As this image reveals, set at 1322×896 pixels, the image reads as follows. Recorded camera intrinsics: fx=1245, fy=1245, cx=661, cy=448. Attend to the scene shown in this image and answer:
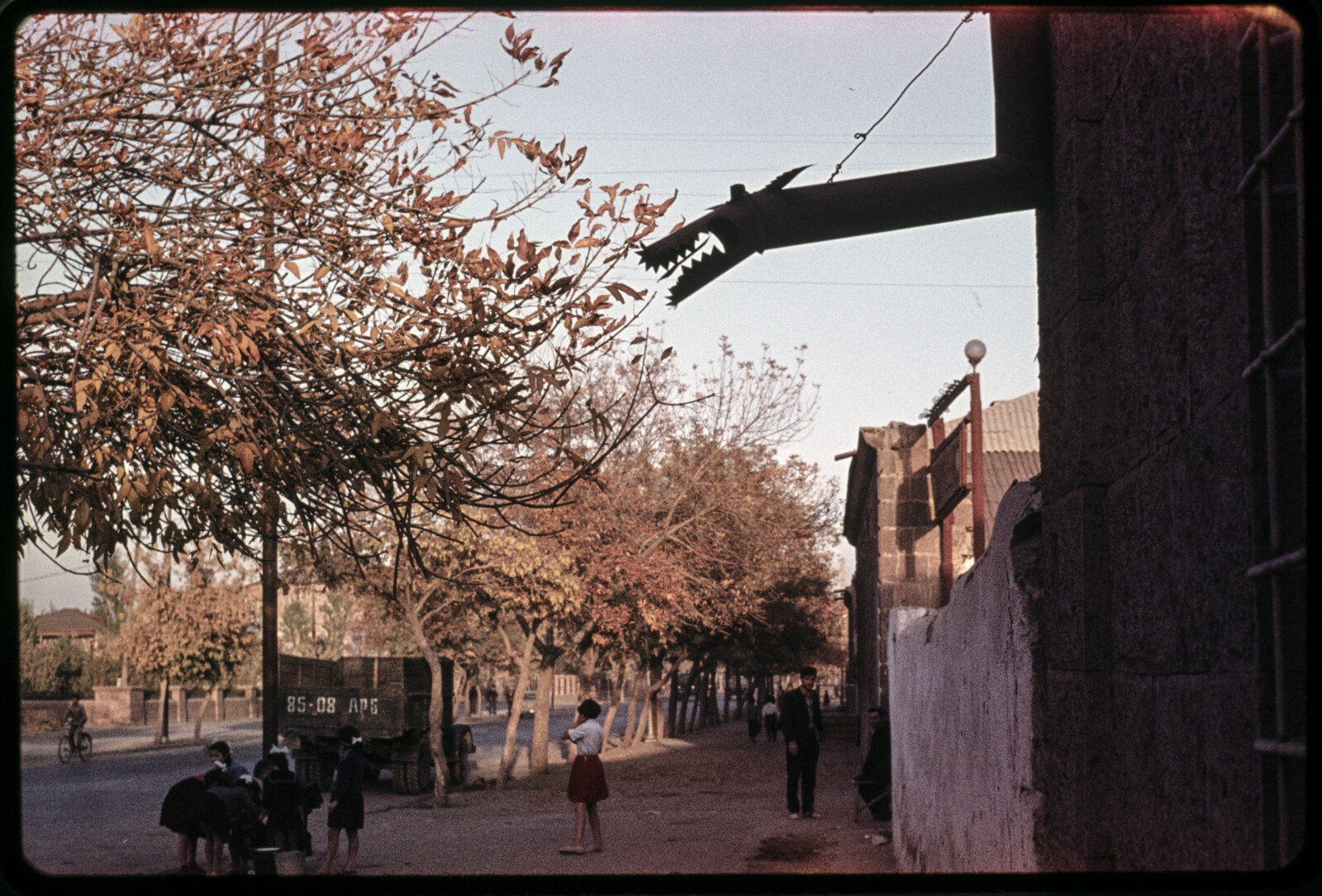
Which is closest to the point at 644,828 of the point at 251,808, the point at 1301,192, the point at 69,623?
the point at 251,808

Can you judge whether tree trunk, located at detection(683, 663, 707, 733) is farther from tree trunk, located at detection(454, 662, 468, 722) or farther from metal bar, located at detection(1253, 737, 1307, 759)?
metal bar, located at detection(1253, 737, 1307, 759)

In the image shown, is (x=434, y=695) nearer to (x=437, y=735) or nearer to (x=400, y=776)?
(x=437, y=735)

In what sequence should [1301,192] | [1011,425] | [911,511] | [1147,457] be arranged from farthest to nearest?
1. [1011,425]
2. [911,511]
3. [1147,457]
4. [1301,192]

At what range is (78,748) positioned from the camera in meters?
34.2

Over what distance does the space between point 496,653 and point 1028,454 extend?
118 ft

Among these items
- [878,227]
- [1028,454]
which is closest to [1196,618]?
[878,227]

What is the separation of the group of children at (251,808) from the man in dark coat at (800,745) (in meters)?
5.26

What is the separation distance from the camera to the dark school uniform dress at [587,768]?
13.0 m

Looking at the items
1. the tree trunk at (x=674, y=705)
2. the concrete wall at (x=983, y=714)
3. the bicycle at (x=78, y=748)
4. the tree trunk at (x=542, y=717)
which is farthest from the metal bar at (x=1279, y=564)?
the tree trunk at (x=674, y=705)

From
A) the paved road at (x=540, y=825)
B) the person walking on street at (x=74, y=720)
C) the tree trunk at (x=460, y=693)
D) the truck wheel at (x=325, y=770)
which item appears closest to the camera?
the paved road at (x=540, y=825)

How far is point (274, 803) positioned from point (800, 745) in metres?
6.39

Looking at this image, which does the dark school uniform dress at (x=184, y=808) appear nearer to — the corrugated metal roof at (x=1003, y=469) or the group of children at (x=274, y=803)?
the group of children at (x=274, y=803)

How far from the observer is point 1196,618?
264 cm

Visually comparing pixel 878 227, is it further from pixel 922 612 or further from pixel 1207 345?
pixel 922 612
